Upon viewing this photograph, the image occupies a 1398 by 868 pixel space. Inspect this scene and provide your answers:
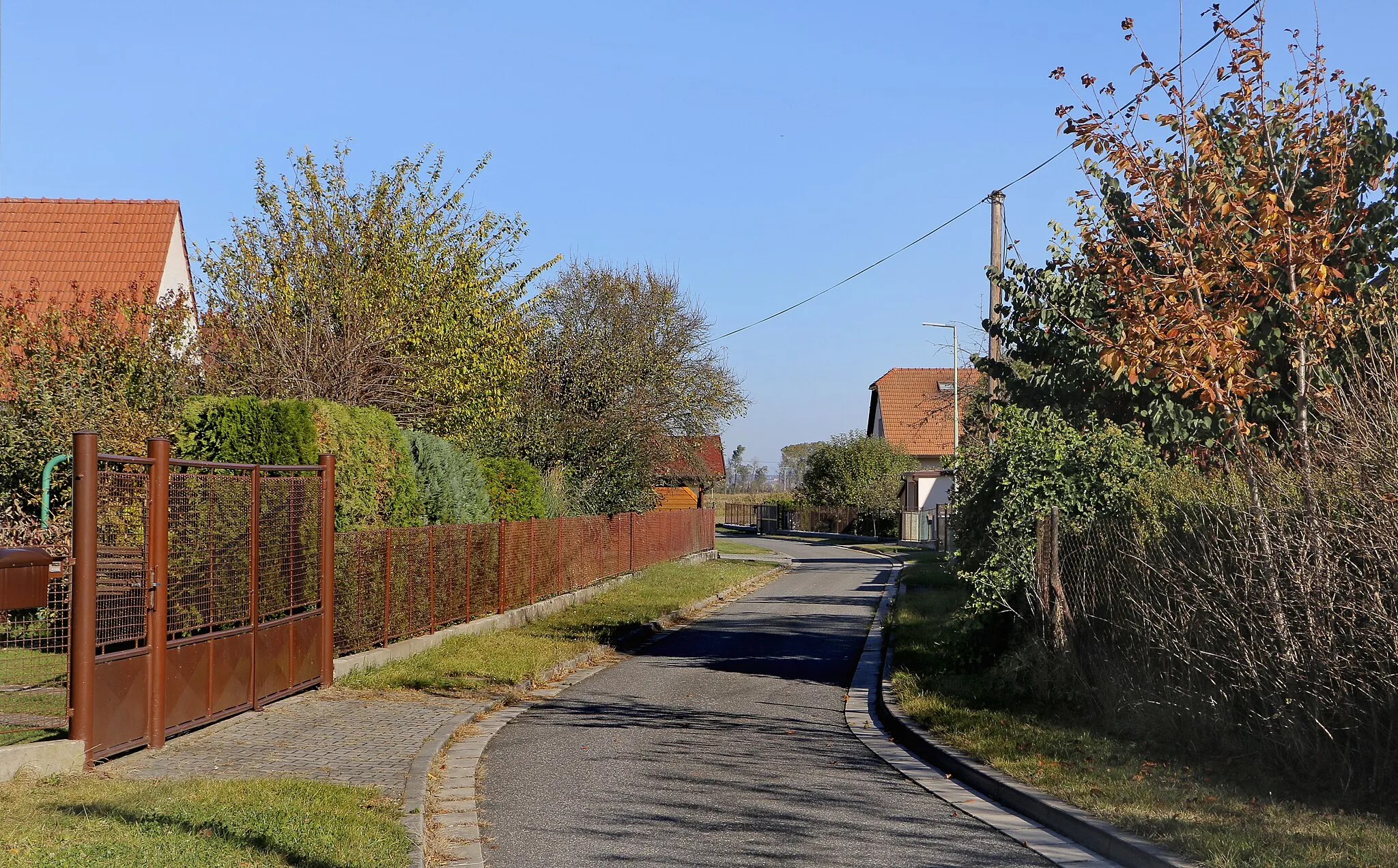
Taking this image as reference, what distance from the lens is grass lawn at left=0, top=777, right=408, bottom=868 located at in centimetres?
596

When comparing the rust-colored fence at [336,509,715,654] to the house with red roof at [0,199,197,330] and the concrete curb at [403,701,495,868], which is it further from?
the house with red roof at [0,199,197,330]

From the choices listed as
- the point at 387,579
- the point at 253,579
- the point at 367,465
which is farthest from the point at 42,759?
the point at 367,465

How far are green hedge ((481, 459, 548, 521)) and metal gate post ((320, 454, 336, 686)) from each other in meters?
9.40

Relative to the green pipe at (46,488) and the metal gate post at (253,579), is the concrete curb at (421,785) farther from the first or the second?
the green pipe at (46,488)

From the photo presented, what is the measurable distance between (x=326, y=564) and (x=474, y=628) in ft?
17.8

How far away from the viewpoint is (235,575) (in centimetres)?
1036

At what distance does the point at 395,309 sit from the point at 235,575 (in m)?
13.0

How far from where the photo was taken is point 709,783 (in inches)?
342

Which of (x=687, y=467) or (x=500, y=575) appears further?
(x=687, y=467)

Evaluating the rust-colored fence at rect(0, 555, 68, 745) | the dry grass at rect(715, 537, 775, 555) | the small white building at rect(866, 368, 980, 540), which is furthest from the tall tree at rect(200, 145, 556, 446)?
the small white building at rect(866, 368, 980, 540)

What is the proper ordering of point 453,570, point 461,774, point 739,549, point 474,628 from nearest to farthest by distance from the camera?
point 461,774 → point 453,570 → point 474,628 → point 739,549

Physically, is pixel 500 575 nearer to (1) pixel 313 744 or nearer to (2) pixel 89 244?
(1) pixel 313 744

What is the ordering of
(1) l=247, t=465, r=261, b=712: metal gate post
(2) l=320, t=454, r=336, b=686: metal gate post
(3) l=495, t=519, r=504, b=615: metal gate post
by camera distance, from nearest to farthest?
1. (1) l=247, t=465, r=261, b=712: metal gate post
2. (2) l=320, t=454, r=336, b=686: metal gate post
3. (3) l=495, t=519, r=504, b=615: metal gate post

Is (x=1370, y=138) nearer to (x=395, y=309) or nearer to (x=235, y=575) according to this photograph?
(x=235, y=575)
